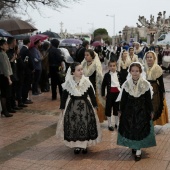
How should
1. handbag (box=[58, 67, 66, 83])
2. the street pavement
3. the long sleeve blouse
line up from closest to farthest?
the street pavement, the long sleeve blouse, handbag (box=[58, 67, 66, 83])

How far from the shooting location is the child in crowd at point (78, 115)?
4914mm

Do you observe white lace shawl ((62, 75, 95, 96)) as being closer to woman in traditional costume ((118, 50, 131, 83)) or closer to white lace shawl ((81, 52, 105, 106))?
white lace shawl ((81, 52, 105, 106))

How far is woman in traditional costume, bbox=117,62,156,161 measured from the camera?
4.79 meters

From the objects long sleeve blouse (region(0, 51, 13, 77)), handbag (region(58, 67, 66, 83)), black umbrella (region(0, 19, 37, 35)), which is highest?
black umbrella (region(0, 19, 37, 35))

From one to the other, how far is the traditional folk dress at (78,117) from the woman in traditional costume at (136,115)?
1.44ft

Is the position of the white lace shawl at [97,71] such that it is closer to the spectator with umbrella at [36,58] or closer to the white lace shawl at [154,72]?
the white lace shawl at [154,72]

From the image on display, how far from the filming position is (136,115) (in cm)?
482

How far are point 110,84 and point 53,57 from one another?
345cm

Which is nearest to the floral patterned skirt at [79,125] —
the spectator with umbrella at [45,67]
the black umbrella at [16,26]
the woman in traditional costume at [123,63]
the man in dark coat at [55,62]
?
the man in dark coat at [55,62]

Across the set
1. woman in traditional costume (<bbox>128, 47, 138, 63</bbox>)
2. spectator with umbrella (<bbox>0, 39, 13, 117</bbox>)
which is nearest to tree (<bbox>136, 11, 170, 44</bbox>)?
woman in traditional costume (<bbox>128, 47, 138, 63</bbox>)

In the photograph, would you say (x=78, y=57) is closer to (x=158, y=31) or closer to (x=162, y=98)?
(x=162, y=98)

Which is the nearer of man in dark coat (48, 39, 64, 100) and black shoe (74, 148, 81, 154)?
black shoe (74, 148, 81, 154)

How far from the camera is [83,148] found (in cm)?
499

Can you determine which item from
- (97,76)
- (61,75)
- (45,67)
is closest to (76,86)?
(97,76)
